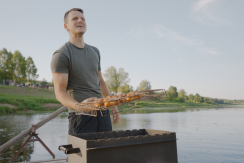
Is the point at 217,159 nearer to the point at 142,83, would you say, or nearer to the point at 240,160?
the point at 240,160

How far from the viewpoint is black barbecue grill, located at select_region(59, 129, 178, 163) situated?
5.24ft

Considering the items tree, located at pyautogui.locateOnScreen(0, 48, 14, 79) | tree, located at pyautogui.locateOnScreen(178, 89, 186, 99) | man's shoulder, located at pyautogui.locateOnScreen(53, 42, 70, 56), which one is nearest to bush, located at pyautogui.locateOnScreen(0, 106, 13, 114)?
man's shoulder, located at pyautogui.locateOnScreen(53, 42, 70, 56)

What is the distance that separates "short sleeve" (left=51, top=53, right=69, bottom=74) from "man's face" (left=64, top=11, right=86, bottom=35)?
0.40m

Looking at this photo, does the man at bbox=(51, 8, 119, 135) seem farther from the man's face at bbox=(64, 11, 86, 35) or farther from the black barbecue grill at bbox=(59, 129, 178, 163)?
the black barbecue grill at bbox=(59, 129, 178, 163)

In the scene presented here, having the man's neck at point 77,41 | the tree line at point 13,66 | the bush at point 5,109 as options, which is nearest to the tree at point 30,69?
the tree line at point 13,66

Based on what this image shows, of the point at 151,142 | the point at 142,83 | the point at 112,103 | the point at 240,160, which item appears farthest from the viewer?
the point at 142,83

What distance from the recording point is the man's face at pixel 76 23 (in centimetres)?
235

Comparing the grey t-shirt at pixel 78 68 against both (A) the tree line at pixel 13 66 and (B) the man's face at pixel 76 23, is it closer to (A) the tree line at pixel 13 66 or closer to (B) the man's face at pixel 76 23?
(B) the man's face at pixel 76 23

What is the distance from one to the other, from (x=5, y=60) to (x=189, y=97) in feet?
247

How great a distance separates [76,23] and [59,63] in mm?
556

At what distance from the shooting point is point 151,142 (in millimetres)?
1812

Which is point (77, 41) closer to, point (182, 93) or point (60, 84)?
point (60, 84)

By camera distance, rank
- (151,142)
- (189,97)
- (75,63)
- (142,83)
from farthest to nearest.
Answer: (189,97)
(142,83)
(75,63)
(151,142)

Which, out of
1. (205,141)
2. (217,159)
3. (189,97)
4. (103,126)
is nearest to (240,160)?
(217,159)
